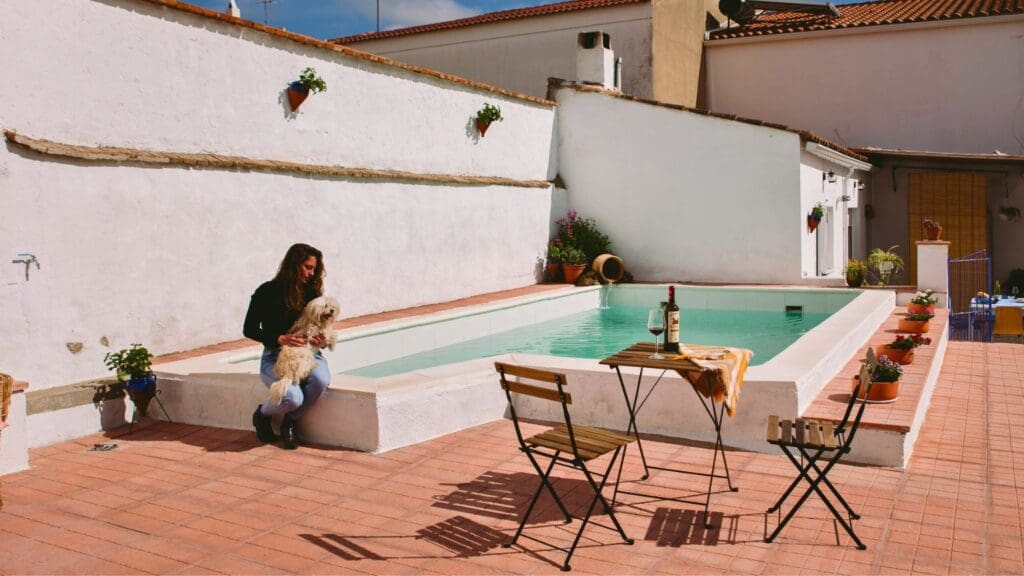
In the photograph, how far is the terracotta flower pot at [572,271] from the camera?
51.9 feet


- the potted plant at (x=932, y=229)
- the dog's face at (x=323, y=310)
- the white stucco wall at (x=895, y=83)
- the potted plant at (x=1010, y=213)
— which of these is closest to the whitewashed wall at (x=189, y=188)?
the dog's face at (x=323, y=310)

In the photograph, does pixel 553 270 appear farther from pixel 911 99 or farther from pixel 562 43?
→ pixel 911 99

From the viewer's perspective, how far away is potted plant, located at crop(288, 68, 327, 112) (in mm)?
10508

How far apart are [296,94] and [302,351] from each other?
5.49 meters

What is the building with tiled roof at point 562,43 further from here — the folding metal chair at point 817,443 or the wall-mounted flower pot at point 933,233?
the folding metal chair at point 817,443

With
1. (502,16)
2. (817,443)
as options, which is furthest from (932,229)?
(502,16)

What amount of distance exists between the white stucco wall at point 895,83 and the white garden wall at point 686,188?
3661 millimetres

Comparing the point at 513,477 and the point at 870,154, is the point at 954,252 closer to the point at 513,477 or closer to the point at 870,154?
the point at 870,154

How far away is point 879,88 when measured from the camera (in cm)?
1986

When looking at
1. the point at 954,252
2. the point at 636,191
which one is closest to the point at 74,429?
the point at 636,191

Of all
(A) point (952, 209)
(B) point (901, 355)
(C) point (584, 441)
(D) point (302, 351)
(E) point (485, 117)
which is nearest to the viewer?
(C) point (584, 441)

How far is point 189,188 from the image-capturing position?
9.05m

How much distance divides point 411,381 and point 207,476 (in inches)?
64.0

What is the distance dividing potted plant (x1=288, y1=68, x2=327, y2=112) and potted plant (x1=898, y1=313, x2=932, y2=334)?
800 centimetres
